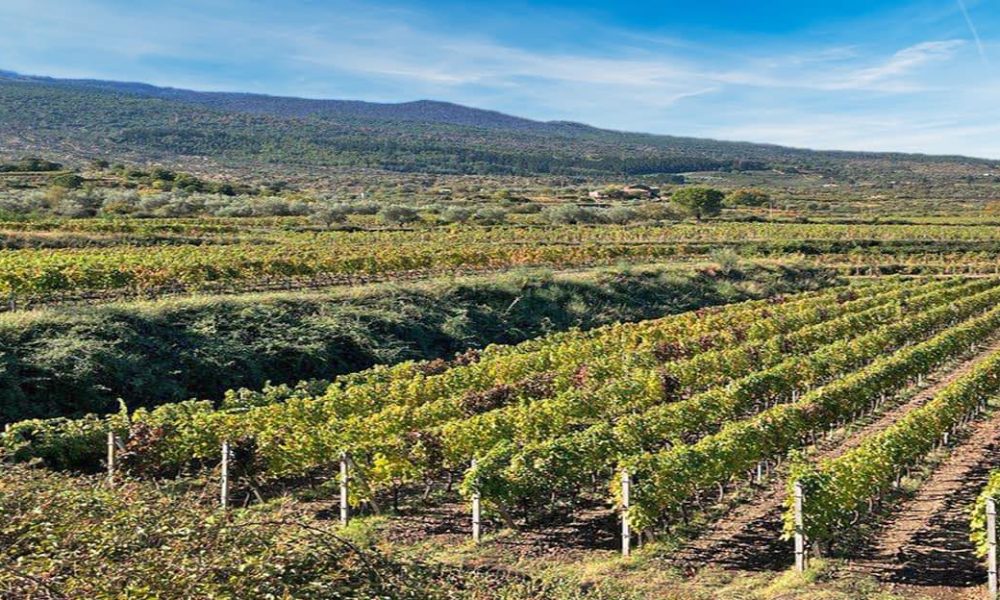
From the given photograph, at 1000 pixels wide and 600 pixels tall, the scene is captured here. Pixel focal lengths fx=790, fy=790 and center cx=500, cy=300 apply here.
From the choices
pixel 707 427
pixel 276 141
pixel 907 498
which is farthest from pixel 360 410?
pixel 276 141

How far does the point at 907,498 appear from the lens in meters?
12.8

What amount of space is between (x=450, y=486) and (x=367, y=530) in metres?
2.33

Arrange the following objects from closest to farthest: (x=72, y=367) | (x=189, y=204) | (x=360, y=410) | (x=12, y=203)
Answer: (x=360, y=410) → (x=72, y=367) → (x=12, y=203) → (x=189, y=204)

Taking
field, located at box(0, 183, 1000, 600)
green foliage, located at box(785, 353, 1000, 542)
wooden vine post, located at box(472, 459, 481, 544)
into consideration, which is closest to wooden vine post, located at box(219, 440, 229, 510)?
field, located at box(0, 183, 1000, 600)

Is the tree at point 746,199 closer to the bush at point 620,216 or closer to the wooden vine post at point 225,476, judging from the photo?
the bush at point 620,216

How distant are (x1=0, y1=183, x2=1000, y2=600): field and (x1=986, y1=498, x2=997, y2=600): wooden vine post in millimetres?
224

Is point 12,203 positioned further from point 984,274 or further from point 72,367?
point 984,274

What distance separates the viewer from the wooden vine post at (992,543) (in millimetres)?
9055

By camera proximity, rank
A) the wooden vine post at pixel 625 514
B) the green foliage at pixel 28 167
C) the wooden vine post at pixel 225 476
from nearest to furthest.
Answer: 1. the wooden vine post at pixel 625 514
2. the wooden vine post at pixel 225 476
3. the green foliage at pixel 28 167

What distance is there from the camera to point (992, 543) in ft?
29.8

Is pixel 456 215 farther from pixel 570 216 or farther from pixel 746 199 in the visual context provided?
pixel 746 199

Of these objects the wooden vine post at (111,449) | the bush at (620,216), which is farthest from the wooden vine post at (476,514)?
the bush at (620,216)

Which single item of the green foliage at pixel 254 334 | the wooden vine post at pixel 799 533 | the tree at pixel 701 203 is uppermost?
the tree at pixel 701 203

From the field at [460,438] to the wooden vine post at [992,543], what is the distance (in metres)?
0.22
